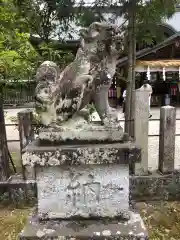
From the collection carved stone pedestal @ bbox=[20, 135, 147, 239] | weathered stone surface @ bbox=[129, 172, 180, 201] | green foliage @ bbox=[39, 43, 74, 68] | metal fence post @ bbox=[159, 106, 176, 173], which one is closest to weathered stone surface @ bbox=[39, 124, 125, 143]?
carved stone pedestal @ bbox=[20, 135, 147, 239]

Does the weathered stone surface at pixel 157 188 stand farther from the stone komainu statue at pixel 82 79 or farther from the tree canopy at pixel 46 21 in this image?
the stone komainu statue at pixel 82 79

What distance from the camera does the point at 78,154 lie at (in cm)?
193

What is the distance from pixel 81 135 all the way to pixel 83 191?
42 centimetres

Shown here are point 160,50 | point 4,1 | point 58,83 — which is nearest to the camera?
point 58,83

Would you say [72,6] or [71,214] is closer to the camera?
[71,214]

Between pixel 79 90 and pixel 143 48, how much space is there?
14260 mm

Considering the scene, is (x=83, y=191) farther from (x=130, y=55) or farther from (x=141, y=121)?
(x=130, y=55)

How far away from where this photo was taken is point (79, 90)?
204 centimetres

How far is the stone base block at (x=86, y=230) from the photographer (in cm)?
196

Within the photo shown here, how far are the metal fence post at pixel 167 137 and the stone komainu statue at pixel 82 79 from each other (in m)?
2.58

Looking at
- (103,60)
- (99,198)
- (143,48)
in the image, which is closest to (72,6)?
(103,60)

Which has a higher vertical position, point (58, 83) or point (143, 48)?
point (143, 48)

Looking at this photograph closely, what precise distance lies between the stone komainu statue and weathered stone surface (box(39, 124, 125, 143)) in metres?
0.09

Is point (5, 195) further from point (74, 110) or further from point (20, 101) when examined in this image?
point (20, 101)
